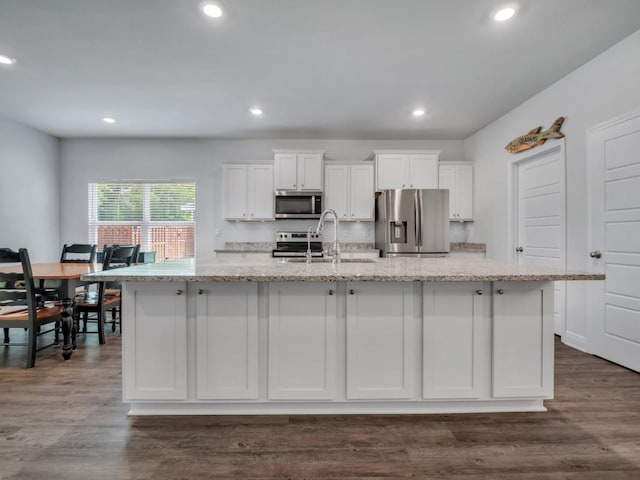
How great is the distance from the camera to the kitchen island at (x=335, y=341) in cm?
188

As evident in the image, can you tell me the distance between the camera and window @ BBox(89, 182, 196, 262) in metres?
5.34

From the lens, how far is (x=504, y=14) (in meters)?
2.28

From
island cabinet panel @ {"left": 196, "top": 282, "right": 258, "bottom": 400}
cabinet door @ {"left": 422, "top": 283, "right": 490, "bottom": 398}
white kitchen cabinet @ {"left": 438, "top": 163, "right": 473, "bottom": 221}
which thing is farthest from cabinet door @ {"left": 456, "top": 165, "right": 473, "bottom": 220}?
island cabinet panel @ {"left": 196, "top": 282, "right": 258, "bottom": 400}

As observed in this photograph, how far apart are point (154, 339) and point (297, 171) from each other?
135 inches

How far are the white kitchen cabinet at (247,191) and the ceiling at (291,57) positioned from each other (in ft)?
2.43

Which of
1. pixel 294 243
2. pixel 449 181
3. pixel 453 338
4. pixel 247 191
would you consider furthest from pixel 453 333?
pixel 247 191

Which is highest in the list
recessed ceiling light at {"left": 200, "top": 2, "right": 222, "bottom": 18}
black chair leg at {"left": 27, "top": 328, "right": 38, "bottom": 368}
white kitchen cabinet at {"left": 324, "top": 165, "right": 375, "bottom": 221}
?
recessed ceiling light at {"left": 200, "top": 2, "right": 222, "bottom": 18}

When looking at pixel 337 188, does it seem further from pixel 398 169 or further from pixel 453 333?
pixel 453 333

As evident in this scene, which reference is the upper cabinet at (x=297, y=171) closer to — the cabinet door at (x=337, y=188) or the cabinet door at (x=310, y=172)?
the cabinet door at (x=310, y=172)

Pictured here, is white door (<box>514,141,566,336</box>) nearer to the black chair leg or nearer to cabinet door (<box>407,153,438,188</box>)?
cabinet door (<box>407,153,438,188</box>)

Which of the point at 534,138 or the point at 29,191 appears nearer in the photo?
the point at 534,138

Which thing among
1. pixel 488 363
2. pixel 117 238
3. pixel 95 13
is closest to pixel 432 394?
pixel 488 363

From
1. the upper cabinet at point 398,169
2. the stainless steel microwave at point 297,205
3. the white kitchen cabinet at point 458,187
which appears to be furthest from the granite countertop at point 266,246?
the white kitchen cabinet at point 458,187

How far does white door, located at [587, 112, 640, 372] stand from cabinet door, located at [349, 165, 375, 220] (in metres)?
2.65
